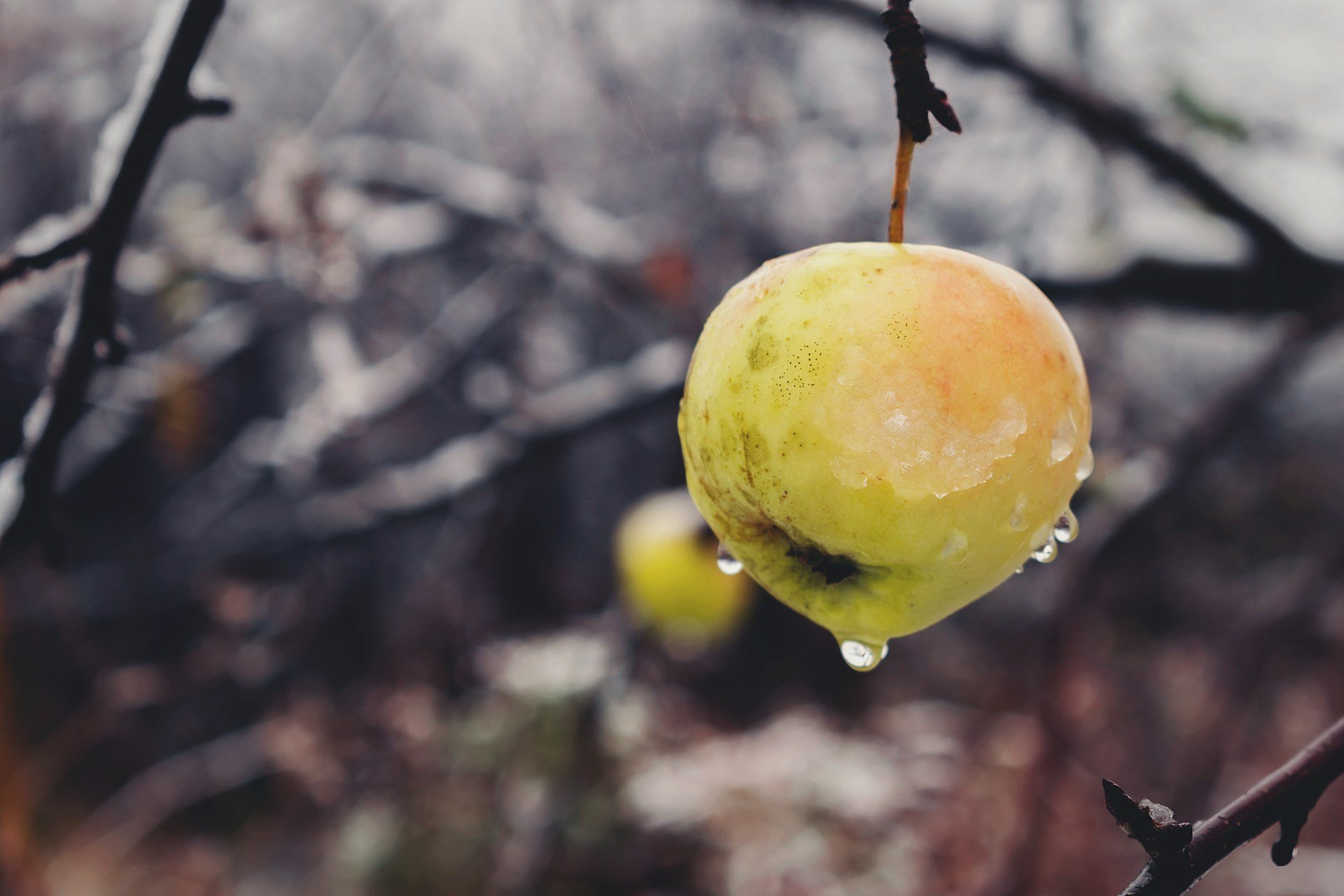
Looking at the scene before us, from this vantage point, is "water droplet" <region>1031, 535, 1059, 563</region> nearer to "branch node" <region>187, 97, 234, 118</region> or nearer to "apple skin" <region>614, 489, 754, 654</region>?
"branch node" <region>187, 97, 234, 118</region>

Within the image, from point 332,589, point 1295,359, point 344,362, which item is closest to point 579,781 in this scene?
point 344,362

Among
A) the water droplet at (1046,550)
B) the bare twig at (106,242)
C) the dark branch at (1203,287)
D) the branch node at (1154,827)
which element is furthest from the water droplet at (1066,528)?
the dark branch at (1203,287)

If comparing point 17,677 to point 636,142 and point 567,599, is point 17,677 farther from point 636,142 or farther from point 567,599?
point 636,142

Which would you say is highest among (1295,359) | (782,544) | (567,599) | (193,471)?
(782,544)

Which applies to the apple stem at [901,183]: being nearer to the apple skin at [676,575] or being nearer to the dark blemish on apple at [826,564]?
the dark blemish on apple at [826,564]

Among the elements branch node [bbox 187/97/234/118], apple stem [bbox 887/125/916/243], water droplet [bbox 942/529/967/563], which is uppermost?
branch node [bbox 187/97/234/118]

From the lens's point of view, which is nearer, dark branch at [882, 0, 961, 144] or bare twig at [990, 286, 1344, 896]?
dark branch at [882, 0, 961, 144]

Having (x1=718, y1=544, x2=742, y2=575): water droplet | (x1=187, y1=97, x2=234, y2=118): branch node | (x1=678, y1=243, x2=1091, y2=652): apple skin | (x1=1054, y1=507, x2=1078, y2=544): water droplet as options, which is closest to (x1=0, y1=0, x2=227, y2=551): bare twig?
(x1=187, y1=97, x2=234, y2=118): branch node
